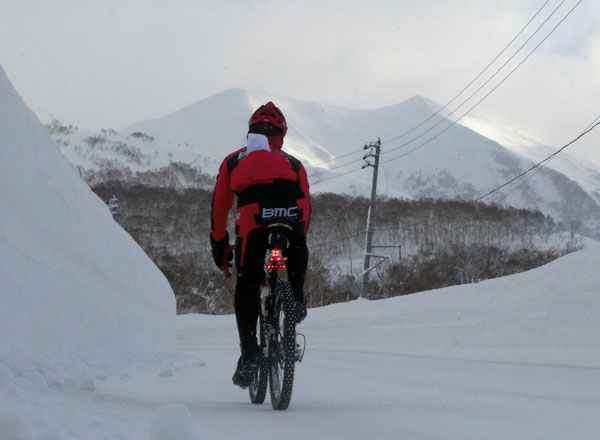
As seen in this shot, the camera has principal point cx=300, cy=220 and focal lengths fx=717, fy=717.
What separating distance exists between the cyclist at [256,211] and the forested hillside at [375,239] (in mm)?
55089

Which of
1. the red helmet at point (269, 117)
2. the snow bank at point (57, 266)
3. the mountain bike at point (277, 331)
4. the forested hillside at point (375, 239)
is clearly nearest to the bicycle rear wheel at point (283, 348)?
the mountain bike at point (277, 331)

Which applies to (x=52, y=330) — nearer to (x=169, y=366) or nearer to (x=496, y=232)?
(x=169, y=366)

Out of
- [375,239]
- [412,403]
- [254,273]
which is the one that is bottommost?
[412,403]

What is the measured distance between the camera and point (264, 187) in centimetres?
386

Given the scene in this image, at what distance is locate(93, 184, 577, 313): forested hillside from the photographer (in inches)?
2511

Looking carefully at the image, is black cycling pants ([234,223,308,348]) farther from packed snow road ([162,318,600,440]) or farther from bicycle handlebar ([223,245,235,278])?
packed snow road ([162,318,600,440])

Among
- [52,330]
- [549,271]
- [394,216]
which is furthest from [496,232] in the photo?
[52,330]

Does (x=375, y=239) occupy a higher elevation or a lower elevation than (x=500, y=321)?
higher

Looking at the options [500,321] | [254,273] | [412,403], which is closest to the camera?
[254,273]

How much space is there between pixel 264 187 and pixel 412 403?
5.19 feet

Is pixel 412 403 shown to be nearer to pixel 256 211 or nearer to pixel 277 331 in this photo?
pixel 277 331

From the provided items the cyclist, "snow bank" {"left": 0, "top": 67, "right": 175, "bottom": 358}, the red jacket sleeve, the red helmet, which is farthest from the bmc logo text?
"snow bank" {"left": 0, "top": 67, "right": 175, "bottom": 358}

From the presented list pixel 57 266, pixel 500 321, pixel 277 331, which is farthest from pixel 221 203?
pixel 500 321

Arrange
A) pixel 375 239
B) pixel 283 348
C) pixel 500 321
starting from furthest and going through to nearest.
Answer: pixel 375 239, pixel 500 321, pixel 283 348
